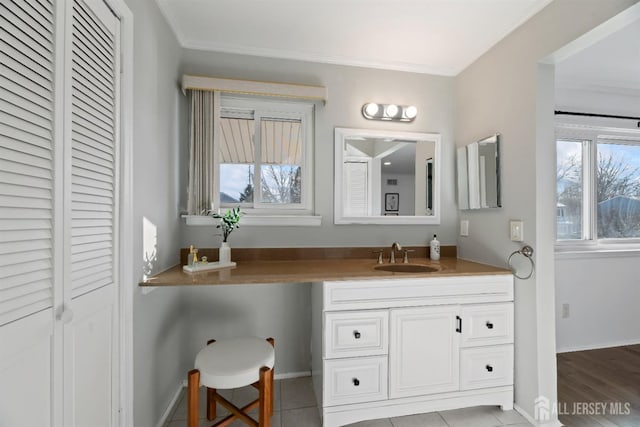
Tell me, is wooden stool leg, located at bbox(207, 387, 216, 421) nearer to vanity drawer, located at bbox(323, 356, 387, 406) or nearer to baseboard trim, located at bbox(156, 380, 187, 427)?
baseboard trim, located at bbox(156, 380, 187, 427)

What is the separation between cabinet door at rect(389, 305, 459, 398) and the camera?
1619mm

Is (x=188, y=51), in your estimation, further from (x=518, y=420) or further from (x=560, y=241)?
(x=560, y=241)

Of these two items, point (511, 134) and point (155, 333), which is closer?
point (155, 333)

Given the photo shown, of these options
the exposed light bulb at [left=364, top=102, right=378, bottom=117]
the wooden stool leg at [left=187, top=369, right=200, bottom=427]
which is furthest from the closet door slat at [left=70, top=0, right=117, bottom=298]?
the exposed light bulb at [left=364, top=102, right=378, bottom=117]

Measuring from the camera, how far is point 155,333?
1558 millimetres

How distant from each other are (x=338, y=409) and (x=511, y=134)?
192 cm

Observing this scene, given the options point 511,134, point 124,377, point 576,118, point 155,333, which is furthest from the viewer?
point 576,118

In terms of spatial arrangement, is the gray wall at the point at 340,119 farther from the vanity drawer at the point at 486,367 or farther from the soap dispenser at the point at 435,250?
the vanity drawer at the point at 486,367

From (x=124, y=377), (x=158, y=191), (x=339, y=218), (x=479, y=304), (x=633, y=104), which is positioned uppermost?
(x=633, y=104)

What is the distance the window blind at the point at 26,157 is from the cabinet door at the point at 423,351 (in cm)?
150

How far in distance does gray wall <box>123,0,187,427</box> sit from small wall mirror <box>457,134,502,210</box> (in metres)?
2.07

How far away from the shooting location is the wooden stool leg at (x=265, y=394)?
136 centimetres

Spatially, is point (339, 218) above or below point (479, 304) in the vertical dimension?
above

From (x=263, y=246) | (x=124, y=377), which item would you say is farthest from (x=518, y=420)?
(x=124, y=377)
